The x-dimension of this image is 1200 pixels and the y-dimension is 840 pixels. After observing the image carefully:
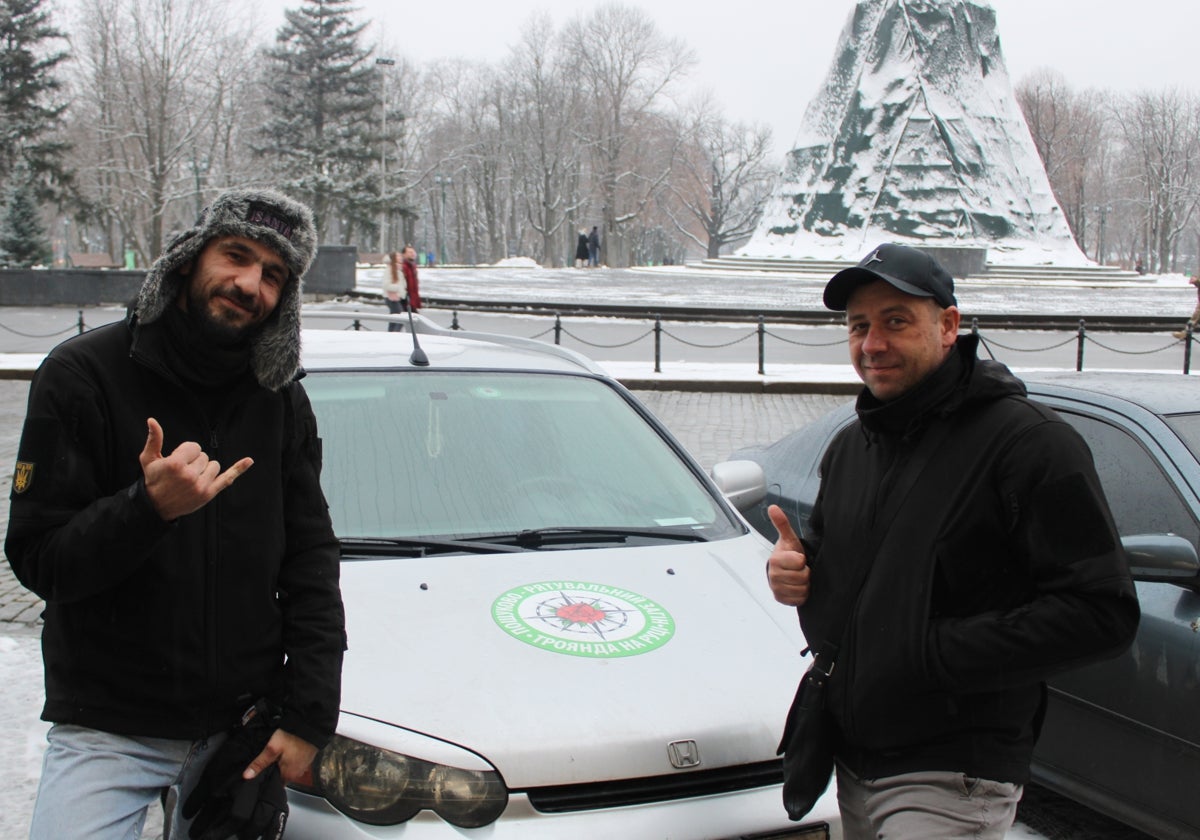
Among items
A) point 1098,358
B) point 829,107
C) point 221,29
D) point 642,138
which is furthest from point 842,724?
point 642,138

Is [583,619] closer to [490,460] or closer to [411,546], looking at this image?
[411,546]

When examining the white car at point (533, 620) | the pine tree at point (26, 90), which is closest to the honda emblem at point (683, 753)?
the white car at point (533, 620)

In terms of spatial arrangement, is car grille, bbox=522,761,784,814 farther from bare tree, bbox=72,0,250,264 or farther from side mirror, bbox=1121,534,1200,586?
bare tree, bbox=72,0,250,264

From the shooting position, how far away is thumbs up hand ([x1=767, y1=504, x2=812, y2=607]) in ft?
7.29

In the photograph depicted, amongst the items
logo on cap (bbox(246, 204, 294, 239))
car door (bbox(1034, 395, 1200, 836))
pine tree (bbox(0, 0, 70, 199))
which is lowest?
car door (bbox(1034, 395, 1200, 836))

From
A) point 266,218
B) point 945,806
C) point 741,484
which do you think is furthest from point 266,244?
point 741,484

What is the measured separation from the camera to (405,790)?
227cm

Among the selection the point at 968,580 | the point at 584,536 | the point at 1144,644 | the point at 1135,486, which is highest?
the point at 968,580

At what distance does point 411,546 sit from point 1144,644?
2147mm

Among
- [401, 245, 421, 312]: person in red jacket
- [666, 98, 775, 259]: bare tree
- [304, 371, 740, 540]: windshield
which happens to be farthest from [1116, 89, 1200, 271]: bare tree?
[304, 371, 740, 540]: windshield

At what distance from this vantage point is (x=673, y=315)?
25.6m

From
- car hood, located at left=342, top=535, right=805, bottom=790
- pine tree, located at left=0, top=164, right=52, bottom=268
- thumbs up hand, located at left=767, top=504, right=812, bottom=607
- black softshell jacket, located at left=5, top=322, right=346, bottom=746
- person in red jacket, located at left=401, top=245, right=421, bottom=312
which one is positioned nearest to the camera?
black softshell jacket, located at left=5, top=322, right=346, bottom=746

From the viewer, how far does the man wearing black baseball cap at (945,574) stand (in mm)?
1852

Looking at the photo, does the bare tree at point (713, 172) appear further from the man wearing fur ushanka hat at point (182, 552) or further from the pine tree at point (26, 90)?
the man wearing fur ushanka hat at point (182, 552)
